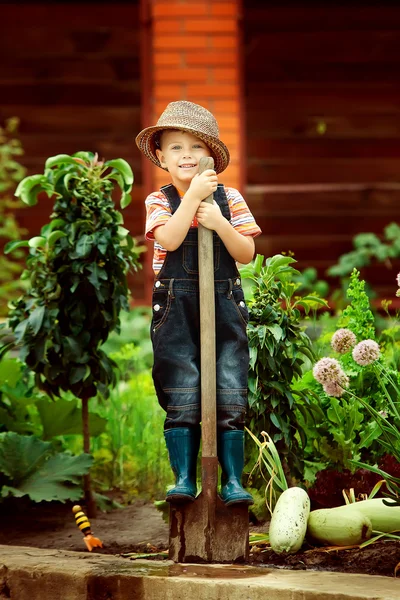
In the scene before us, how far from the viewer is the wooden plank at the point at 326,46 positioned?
9.88 meters

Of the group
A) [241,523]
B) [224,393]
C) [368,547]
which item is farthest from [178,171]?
[368,547]

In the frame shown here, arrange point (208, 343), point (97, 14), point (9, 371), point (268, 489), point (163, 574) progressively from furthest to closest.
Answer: point (97, 14) → point (9, 371) → point (268, 489) → point (208, 343) → point (163, 574)

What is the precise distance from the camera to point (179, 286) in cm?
327

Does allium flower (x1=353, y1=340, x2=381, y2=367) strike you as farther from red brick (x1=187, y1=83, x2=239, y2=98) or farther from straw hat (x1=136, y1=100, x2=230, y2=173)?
red brick (x1=187, y1=83, x2=239, y2=98)

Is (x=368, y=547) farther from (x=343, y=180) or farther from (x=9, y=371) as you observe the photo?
(x=343, y=180)

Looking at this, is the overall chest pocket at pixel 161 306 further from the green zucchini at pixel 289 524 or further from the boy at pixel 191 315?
the green zucchini at pixel 289 524

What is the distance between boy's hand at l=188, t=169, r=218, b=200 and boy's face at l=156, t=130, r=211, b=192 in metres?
0.11

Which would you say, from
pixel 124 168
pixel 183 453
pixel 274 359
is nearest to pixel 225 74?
pixel 124 168

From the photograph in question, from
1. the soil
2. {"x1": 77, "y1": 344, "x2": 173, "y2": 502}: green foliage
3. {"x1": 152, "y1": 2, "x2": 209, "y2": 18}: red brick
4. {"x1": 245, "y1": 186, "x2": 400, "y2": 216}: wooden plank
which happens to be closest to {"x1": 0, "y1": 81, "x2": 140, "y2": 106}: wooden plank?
{"x1": 245, "y1": 186, "x2": 400, "y2": 216}: wooden plank

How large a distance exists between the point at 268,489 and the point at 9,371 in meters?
1.49

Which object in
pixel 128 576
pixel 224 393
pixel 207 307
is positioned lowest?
pixel 128 576

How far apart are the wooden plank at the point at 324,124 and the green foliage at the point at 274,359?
662cm

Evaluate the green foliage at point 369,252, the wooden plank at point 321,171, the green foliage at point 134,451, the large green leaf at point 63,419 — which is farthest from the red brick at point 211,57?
the large green leaf at point 63,419

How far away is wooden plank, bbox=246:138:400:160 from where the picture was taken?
10203mm
